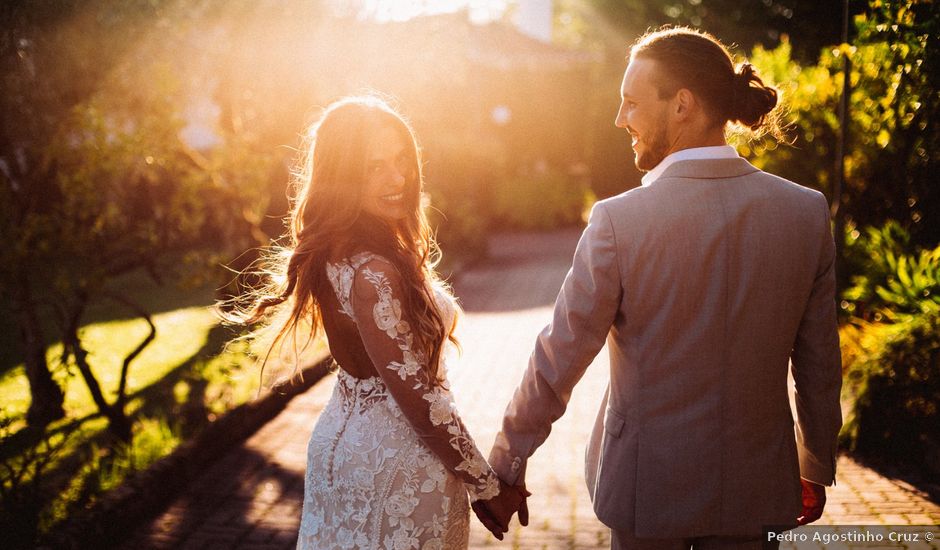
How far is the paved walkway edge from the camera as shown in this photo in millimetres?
4523

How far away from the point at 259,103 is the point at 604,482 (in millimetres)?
8861

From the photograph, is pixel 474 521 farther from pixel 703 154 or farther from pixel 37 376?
pixel 37 376

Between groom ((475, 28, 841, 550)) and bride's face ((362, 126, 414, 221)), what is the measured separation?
65 cm

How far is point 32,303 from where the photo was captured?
20.3 ft

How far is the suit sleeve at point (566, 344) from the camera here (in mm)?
2291

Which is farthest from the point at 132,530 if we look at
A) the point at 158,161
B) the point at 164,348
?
the point at 164,348

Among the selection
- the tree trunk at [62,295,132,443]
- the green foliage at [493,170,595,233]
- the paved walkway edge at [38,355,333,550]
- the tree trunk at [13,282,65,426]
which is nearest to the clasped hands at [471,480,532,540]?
the paved walkway edge at [38,355,333,550]

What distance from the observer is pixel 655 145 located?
2389mm

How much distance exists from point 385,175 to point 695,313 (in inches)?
40.7

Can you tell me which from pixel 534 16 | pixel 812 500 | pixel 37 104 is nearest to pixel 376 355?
pixel 812 500

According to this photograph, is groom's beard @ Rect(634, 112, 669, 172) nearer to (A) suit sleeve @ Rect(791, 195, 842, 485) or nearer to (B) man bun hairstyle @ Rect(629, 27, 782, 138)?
(B) man bun hairstyle @ Rect(629, 27, 782, 138)

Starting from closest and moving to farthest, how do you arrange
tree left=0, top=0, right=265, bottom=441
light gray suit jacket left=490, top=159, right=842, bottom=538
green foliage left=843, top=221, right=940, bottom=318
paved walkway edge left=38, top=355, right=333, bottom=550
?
light gray suit jacket left=490, top=159, right=842, bottom=538, paved walkway edge left=38, top=355, right=333, bottom=550, tree left=0, top=0, right=265, bottom=441, green foliage left=843, top=221, right=940, bottom=318

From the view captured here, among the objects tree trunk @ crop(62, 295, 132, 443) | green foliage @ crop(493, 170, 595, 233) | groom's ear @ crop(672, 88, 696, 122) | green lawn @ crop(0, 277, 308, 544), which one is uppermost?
groom's ear @ crop(672, 88, 696, 122)

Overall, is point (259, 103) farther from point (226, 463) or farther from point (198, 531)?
point (198, 531)
